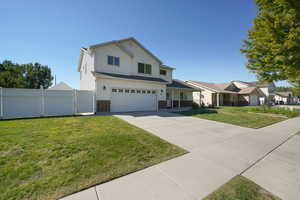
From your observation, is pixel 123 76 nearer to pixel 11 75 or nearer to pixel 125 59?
pixel 125 59

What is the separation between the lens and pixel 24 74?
1448 inches

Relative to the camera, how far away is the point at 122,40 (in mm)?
14000

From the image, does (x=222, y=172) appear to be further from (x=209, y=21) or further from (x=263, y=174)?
(x=209, y=21)

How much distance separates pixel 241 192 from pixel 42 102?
12.2 meters

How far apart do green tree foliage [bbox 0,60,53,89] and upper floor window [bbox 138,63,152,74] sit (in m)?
31.6

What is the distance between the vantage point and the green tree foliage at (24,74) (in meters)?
28.0

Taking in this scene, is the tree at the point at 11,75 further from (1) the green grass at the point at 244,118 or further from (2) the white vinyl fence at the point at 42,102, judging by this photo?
(1) the green grass at the point at 244,118

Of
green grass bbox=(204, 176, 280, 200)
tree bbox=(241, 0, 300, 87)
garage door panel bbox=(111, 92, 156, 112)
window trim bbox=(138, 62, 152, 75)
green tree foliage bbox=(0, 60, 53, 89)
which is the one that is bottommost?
green grass bbox=(204, 176, 280, 200)

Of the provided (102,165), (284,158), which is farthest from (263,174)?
(102,165)

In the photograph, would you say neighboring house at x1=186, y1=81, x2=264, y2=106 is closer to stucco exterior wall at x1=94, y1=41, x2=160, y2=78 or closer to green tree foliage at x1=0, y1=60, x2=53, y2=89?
stucco exterior wall at x1=94, y1=41, x2=160, y2=78

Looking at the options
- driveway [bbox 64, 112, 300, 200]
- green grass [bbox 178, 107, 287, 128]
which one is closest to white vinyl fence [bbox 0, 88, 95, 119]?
green grass [bbox 178, 107, 287, 128]

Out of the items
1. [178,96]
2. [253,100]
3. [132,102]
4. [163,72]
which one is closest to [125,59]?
[132,102]

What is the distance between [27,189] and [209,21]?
47.6ft

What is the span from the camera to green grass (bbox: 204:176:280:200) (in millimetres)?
2242
